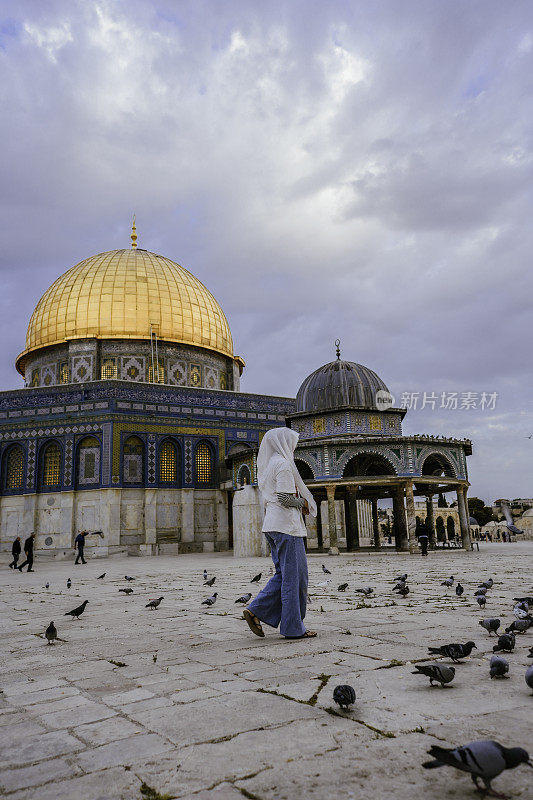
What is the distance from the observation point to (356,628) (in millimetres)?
4699

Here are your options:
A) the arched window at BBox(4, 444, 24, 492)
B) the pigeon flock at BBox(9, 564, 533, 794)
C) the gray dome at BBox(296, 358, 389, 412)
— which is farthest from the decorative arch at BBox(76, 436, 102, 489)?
the pigeon flock at BBox(9, 564, 533, 794)

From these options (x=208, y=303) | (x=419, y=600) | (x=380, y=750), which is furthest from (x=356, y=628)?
(x=208, y=303)

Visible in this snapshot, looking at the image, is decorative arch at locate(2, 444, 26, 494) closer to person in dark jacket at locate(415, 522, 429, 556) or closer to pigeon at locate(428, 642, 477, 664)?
person in dark jacket at locate(415, 522, 429, 556)

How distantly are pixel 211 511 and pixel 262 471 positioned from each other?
21.1 metres

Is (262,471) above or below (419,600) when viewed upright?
above

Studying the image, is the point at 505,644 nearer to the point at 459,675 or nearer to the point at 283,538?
the point at 459,675

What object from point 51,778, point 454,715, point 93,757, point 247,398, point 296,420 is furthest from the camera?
point 247,398

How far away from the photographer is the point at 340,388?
24188 mm

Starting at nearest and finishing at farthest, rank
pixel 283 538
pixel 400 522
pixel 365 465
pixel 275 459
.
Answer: pixel 283 538, pixel 275 459, pixel 400 522, pixel 365 465

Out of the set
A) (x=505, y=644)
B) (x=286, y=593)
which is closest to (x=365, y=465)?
(x=286, y=593)

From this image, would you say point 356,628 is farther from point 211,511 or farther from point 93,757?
point 211,511

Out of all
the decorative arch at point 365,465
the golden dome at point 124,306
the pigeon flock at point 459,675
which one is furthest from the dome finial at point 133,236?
the pigeon flock at point 459,675

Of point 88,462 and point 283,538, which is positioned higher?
point 88,462

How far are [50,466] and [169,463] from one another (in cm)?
491
